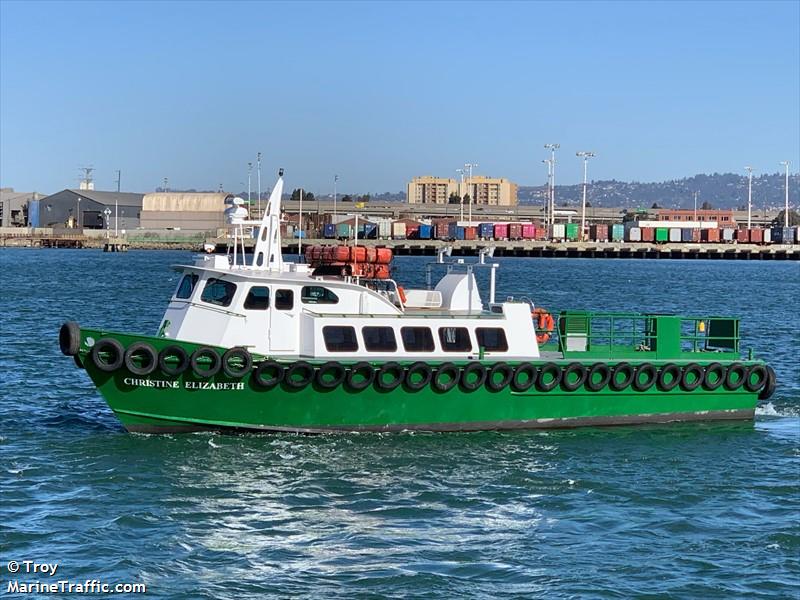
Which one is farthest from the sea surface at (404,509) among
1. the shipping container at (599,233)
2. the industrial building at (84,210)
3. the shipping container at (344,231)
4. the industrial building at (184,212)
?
the industrial building at (84,210)

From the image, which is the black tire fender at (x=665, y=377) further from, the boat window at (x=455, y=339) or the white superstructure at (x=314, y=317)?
the boat window at (x=455, y=339)

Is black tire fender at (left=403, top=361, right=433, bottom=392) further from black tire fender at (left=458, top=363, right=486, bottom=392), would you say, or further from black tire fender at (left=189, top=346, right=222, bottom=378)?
black tire fender at (left=189, top=346, right=222, bottom=378)

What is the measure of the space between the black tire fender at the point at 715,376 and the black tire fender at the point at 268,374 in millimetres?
8639

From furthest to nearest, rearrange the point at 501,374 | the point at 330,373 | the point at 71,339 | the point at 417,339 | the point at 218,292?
the point at 417,339 < the point at 501,374 < the point at 218,292 < the point at 330,373 < the point at 71,339

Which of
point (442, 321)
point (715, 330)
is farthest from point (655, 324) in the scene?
point (442, 321)

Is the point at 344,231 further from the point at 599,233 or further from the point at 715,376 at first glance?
the point at 715,376

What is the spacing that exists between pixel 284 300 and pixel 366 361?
1.88m

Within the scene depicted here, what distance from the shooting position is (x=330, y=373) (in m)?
20.1

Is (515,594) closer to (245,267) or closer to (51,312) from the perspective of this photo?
(245,267)

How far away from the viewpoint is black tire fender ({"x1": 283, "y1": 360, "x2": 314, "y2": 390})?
1989cm

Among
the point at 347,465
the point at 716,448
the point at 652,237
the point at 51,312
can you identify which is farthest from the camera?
the point at 652,237

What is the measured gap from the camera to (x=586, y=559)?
14961 millimetres

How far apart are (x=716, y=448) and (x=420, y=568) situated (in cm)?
896

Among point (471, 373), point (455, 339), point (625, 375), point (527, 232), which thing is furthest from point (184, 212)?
point (471, 373)
